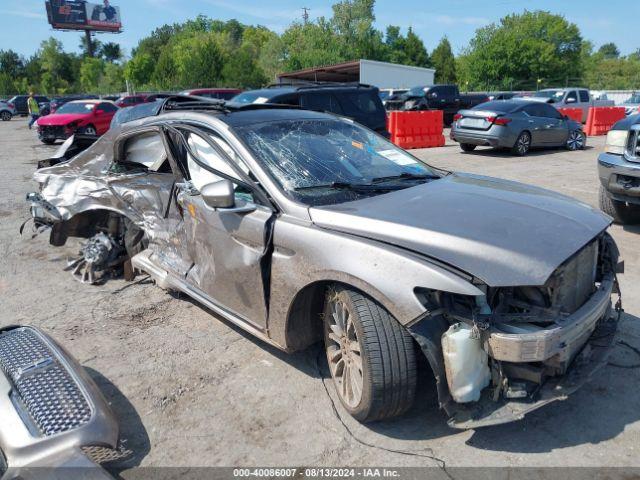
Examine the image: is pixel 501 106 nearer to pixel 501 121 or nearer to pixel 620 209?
pixel 501 121

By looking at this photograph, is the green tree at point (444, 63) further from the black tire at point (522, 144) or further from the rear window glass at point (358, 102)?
the rear window glass at point (358, 102)

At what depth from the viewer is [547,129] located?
13906 mm

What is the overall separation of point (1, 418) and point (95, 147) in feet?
11.5

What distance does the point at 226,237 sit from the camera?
131 inches

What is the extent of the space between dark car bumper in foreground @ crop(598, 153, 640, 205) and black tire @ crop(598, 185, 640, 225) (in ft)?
1.50

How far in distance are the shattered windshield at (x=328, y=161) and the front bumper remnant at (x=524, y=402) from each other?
1388 mm

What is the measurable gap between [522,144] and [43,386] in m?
13.2

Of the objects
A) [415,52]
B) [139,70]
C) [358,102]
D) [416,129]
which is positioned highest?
[415,52]

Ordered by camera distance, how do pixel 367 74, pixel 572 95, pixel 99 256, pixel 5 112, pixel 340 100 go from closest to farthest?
pixel 99 256, pixel 340 100, pixel 572 95, pixel 5 112, pixel 367 74

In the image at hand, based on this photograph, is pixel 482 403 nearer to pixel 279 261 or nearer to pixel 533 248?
pixel 533 248

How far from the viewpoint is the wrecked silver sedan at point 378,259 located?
94.0 inches

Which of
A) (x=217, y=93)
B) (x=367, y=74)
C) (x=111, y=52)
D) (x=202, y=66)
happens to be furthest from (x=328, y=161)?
(x=111, y=52)

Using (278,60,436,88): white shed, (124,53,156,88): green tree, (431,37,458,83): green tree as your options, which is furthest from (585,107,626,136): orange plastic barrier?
(431,37,458,83): green tree

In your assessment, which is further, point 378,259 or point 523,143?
point 523,143
